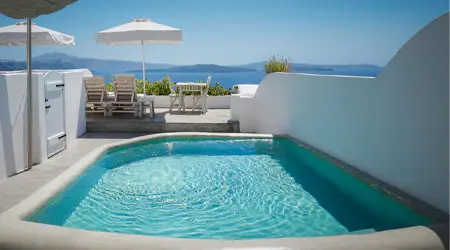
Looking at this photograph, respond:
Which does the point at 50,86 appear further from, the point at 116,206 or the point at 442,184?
the point at 442,184

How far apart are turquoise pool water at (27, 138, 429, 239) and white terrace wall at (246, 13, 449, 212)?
1.05ft

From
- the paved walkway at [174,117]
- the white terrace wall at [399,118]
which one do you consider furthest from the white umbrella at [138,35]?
the white terrace wall at [399,118]

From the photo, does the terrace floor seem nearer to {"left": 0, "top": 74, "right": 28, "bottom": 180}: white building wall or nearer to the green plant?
the green plant

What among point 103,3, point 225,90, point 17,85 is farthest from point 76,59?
point 17,85

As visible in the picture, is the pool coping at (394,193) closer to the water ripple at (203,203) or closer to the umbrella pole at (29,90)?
the water ripple at (203,203)

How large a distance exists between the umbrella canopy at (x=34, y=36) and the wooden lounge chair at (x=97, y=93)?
1404mm

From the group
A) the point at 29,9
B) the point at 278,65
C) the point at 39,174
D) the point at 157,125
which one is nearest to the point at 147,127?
the point at 157,125

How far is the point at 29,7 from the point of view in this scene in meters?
4.75

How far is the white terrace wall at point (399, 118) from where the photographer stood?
3.54 meters

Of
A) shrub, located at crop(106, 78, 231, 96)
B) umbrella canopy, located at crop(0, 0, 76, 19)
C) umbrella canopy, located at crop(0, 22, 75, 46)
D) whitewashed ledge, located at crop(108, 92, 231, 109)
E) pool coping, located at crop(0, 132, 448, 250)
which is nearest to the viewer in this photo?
pool coping, located at crop(0, 132, 448, 250)

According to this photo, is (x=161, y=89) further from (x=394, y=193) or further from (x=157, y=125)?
(x=394, y=193)

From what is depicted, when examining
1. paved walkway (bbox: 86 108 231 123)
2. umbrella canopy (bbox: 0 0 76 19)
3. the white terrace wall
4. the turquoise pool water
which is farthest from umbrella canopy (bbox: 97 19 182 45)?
umbrella canopy (bbox: 0 0 76 19)

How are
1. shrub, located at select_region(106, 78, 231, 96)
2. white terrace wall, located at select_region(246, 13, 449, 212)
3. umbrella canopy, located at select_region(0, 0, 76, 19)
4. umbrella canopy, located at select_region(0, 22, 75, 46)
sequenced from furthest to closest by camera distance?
1. shrub, located at select_region(106, 78, 231, 96)
2. umbrella canopy, located at select_region(0, 22, 75, 46)
3. umbrella canopy, located at select_region(0, 0, 76, 19)
4. white terrace wall, located at select_region(246, 13, 449, 212)

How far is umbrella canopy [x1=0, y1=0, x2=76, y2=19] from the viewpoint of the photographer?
180 inches
